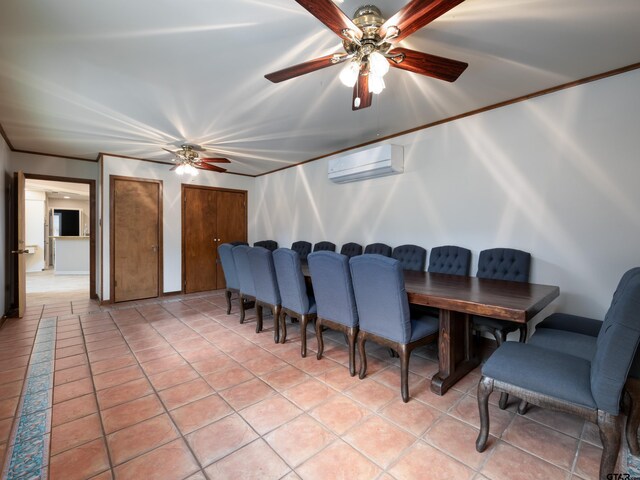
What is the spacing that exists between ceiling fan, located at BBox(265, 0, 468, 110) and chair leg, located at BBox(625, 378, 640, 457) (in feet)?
6.32

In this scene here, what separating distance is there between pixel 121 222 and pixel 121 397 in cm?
361

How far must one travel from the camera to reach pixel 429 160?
3553 mm

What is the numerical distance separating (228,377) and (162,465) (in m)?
0.89

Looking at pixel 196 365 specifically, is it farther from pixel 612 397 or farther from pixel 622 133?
pixel 622 133

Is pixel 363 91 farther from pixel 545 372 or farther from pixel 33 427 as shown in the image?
pixel 33 427

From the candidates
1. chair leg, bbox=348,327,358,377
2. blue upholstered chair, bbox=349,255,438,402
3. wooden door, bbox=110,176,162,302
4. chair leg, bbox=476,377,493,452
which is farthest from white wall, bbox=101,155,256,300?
chair leg, bbox=476,377,493,452

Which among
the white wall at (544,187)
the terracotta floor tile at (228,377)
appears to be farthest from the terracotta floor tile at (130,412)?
the white wall at (544,187)

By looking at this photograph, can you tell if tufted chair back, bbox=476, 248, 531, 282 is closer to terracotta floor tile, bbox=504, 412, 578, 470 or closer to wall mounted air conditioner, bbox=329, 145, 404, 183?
terracotta floor tile, bbox=504, 412, 578, 470

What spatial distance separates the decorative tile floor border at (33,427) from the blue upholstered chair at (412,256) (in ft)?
10.7

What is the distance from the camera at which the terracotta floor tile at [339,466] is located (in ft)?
4.58

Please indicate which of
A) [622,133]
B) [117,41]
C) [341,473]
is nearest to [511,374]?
[341,473]

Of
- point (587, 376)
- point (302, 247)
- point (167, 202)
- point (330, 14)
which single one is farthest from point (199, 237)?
point (587, 376)

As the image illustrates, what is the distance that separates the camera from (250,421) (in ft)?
5.90

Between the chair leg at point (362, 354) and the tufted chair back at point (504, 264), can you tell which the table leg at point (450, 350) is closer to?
the chair leg at point (362, 354)
